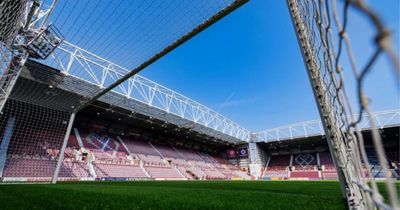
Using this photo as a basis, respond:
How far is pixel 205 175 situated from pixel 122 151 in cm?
1108

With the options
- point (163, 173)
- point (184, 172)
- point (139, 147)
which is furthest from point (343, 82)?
point (184, 172)

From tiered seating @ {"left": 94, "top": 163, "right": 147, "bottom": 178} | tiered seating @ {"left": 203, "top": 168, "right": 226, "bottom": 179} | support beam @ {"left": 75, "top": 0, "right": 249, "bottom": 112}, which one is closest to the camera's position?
support beam @ {"left": 75, "top": 0, "right": 249, "bottom": 112}

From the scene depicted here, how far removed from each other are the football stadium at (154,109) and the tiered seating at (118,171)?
0.57 feet

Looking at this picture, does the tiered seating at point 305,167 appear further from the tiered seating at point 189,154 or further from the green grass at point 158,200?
the green grass at point 158,200

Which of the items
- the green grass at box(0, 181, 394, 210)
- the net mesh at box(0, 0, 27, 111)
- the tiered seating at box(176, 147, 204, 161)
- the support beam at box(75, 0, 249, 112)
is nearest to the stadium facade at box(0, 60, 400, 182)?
the tiered seating at box(176, 147, 204, 161)

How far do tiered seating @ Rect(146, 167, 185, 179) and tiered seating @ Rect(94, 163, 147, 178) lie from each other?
1121 mm

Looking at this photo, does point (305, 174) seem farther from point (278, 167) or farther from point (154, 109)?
point (154, 109)

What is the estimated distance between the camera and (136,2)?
561 cm

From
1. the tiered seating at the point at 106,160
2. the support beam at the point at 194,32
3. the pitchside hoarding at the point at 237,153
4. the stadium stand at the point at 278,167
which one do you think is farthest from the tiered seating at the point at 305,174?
the support beam at the point at 194,32

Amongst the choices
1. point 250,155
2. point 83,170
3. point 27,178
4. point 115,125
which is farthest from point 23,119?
point 250,155

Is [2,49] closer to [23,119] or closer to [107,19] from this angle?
[107,19]

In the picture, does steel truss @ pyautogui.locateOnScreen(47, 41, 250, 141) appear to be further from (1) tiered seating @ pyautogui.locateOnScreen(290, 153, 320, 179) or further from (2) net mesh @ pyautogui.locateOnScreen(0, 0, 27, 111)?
(1) tiered seating @ pyautogui.locateOnScreen(290, 153, 320, 179)

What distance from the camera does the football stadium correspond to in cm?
99

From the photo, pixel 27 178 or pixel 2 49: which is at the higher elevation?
pixel 2 49
